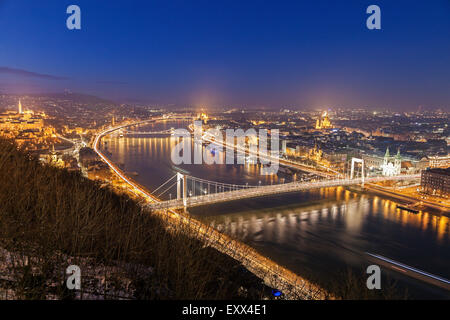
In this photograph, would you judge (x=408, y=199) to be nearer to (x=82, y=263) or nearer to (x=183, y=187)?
(x=183, y=187)

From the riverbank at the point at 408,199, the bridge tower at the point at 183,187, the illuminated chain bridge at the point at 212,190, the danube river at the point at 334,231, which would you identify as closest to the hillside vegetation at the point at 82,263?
the danube river at the point at 334,231

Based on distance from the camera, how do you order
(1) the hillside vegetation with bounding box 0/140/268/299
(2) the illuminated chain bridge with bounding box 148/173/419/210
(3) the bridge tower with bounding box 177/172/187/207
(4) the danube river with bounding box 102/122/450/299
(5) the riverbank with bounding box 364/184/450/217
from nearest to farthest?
1. (1) the hillside vegetation with bounding box 0/140/268/299
2. (4) the danube river with bounding box 102/122/450/299
3. (3) the bridge tower with bounding box 177/172/187/207
4. (2) the illuminated chain bridge with bounding box 148/173/419/210
5. (5) the riverbank with bounding box 364/184/450/217

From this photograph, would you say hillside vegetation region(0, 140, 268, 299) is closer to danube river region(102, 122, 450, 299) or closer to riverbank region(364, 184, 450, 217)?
danube river region(102, 122, 450, 299)

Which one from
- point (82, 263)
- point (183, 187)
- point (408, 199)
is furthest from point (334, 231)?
point (82, 263)

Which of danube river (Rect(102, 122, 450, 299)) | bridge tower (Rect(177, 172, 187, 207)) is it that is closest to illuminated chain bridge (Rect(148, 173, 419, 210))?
bridge tower (Rect(177, 172, 187, 207))

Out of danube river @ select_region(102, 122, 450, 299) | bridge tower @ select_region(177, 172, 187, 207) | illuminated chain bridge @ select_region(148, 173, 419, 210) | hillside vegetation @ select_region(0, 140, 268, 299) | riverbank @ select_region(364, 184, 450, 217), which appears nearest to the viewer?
hillside vegetation @ select_region(0, 140, 268, 299)
